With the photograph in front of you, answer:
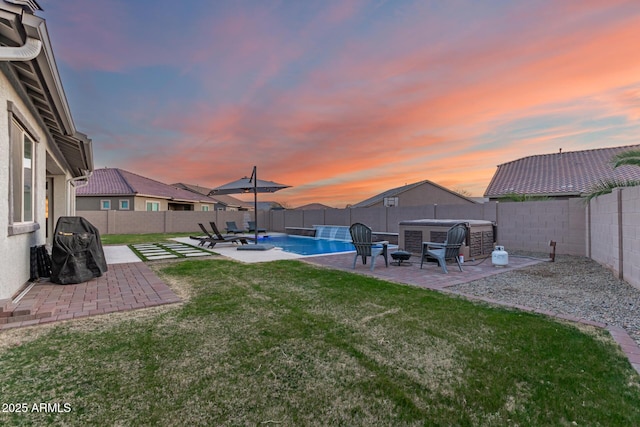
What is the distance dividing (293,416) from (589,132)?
15.1 metres

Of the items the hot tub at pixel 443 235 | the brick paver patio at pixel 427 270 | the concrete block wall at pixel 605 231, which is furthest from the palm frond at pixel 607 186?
the hot tub at pixel 443 235

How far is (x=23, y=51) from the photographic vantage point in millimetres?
3182

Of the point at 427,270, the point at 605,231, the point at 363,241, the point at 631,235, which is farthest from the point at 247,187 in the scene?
the point at 631,235

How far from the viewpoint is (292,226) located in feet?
72.6

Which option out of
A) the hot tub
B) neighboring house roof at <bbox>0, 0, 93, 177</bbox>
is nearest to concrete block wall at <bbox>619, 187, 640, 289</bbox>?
the hot tub

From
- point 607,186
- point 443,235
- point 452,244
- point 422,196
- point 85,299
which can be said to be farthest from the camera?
point 422,196

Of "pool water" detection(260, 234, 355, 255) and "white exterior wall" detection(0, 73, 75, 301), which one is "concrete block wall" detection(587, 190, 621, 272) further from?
"white exterior wall" detection(0, 73, 75, 301)

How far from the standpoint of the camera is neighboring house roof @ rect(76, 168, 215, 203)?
23438 mm

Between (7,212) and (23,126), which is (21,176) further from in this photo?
(7,212)

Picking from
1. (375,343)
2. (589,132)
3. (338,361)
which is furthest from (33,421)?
(589,132)

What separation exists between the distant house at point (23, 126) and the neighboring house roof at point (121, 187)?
18.9m

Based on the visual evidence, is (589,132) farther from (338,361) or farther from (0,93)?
(0,93)

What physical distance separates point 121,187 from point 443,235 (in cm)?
2489

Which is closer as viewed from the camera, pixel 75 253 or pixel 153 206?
pixel 75 253
